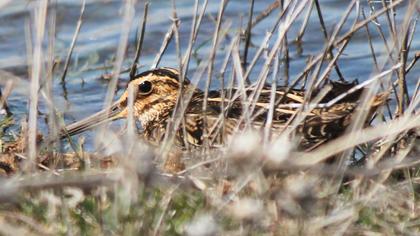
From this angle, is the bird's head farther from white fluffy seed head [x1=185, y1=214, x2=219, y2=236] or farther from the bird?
white fluffy seed head [x1=185, y1=214, x2=219, y2=236]

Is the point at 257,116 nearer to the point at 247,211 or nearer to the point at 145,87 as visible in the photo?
the point at 145,87

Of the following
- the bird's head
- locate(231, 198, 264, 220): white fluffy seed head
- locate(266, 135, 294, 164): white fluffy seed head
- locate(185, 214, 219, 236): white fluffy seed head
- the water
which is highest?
locate(266, 135, 294, 164): white fluffy seed head

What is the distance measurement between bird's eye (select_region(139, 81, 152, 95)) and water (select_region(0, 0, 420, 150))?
0.93 m

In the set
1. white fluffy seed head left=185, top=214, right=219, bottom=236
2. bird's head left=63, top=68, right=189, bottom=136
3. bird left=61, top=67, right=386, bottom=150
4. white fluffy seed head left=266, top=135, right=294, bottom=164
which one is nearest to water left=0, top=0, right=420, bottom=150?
bird's head left=63, top=68, right=189, bottom=136

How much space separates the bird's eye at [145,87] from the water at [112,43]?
3.05 feet

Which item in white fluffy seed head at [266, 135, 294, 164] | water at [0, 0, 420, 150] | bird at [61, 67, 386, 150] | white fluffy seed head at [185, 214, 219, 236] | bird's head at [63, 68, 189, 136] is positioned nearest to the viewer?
white fluffy seed head at [266, 135, 294, 164]

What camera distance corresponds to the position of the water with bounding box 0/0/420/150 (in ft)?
23.1

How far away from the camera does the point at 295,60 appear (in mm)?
7426

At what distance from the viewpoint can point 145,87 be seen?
18.2ft

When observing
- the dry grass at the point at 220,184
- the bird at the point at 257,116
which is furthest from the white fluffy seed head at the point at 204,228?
the bird at the point at 257,116

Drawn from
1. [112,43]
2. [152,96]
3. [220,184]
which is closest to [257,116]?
[220,184]

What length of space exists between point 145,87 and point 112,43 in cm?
249

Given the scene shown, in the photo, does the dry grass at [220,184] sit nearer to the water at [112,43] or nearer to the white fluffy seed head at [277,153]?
the white fluffy seed head at [277,153]

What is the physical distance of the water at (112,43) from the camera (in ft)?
23.1
